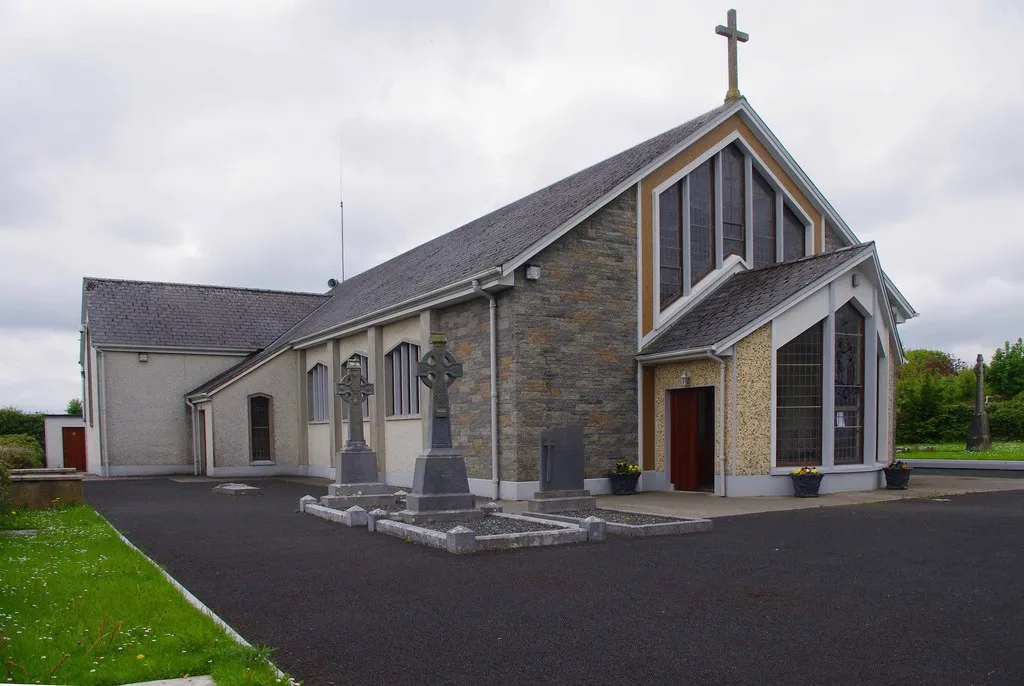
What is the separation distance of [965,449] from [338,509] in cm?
2626

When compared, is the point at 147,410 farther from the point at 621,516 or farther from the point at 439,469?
the point at 621,516

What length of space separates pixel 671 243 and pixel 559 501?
294 inches

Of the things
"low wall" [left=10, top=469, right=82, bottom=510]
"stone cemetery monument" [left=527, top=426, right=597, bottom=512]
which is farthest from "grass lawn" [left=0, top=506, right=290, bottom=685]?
"stone cemetery monument" [left=527, top=426, right=597, bottom=512]

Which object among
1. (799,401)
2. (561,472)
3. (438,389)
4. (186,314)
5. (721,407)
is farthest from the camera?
(186,314)

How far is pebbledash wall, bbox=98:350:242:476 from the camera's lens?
27.5 m

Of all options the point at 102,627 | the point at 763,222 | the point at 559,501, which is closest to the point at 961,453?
the point at 763,222

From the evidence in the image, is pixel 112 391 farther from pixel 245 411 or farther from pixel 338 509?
pixel 338 509

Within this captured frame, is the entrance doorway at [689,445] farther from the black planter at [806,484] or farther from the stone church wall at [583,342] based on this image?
the black planter at [806,484]

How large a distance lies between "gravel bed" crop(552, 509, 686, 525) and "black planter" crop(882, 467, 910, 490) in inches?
278

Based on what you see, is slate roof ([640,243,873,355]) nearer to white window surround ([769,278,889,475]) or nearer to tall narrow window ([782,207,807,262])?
white window surround ([769,278,889,475])

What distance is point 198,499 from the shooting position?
18.3m

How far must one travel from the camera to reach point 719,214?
729 inches

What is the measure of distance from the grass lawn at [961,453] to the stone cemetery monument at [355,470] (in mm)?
19768

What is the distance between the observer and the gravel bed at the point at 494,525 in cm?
1120
